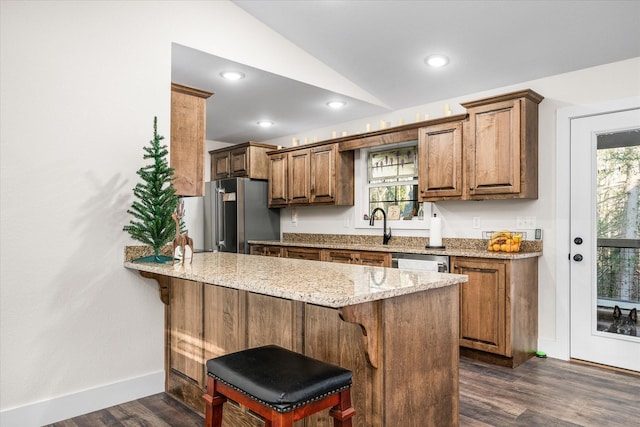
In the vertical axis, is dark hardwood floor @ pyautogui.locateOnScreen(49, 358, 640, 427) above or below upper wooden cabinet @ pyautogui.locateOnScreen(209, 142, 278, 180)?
below

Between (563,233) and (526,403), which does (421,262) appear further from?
(526,403)

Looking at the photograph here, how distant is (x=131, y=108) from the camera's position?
2.78 m

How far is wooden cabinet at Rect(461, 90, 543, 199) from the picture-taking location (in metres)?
3.35

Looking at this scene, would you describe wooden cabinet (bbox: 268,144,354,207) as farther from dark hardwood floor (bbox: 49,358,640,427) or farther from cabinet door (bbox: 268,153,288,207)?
dark hardwood floor (bbox: 49,358,640,427)

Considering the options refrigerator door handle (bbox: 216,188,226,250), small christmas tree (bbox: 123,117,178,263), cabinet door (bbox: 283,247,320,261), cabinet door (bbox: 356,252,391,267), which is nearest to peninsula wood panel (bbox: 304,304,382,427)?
small christmas tree (bbox: 123,117,178,263)

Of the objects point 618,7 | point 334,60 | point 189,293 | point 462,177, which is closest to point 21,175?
point 189,293

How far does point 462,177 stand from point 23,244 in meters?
3.25

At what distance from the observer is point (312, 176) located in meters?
5.05

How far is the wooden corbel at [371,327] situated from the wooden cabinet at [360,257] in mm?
2371

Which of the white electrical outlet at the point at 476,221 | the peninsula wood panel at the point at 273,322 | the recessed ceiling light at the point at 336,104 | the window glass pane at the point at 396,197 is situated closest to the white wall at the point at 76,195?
the peninsula wood panel at the point at 273,322

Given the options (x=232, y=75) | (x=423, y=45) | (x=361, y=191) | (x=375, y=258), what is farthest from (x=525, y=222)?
(x=232, y=75)

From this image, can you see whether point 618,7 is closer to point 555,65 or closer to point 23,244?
point 555,65

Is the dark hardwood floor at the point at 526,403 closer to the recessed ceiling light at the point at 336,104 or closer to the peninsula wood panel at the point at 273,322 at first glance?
the peninsula wood panel at the point at 273,322

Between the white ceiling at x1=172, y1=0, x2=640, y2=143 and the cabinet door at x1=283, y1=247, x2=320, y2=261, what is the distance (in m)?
1.60
